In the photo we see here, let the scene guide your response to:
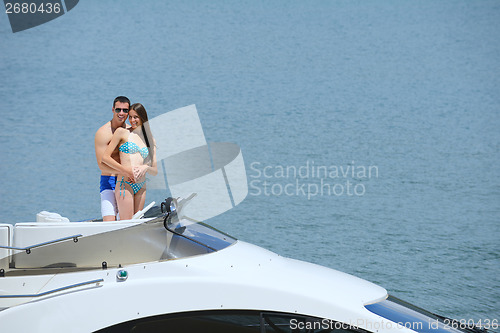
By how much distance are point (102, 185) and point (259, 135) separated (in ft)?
28.7

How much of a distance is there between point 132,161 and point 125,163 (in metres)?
0.05

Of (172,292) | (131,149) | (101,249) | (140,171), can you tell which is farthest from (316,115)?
(172,292)

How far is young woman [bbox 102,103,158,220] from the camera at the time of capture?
462 cm

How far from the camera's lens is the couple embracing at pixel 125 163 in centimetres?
462

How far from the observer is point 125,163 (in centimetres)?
471

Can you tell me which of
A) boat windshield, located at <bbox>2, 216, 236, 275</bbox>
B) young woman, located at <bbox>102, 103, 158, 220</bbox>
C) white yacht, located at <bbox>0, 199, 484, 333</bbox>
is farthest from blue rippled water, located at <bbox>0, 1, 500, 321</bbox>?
boat windshield, located at <bbox>2, 216, 236, 275</bbox>

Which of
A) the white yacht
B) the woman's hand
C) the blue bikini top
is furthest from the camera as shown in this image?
the blue bikini top

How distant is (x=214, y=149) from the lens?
3766mm

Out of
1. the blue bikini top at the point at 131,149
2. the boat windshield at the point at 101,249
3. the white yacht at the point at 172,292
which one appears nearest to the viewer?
the white yacht at the point at 172,292

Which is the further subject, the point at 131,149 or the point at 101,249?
the point at 131,149

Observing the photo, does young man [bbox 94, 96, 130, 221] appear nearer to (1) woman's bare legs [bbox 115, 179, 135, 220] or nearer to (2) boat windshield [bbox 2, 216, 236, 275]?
(1) woman's bare legs [bbox 115, 179, 135, 220]

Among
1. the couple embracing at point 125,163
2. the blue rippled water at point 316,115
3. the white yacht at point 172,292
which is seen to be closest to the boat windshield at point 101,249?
the white yacht at point 172,292

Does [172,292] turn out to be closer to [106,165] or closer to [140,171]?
[140,171]

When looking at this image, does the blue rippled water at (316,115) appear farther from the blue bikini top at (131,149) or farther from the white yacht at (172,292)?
the white yacht at (172,292)
